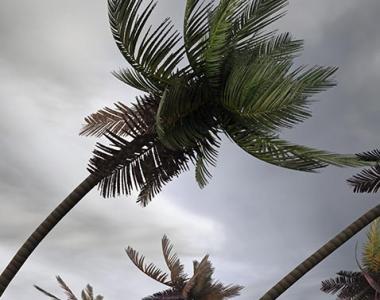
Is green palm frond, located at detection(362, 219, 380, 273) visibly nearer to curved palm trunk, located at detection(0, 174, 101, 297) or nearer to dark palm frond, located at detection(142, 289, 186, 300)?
→ dark palm frond, located at detection(142, 289, 186, 300)

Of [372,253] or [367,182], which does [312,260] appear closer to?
[367,182]

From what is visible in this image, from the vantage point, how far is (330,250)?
13227 millimetres

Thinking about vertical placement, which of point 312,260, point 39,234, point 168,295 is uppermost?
point 168,295

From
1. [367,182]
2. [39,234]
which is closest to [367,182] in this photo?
[367,182]

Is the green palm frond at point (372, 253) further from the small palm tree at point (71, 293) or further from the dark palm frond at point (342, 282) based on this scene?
the small palm tree at point (71, 293)

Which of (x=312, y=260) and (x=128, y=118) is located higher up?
(x=128, y=118)

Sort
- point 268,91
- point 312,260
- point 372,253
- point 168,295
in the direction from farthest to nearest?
1. point 372,253
2. point 168,295
3. point 312,260
4. point 268,91

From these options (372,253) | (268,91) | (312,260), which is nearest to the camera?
(268,91)

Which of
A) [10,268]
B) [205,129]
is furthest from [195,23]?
[10,268]

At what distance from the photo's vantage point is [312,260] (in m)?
13.2

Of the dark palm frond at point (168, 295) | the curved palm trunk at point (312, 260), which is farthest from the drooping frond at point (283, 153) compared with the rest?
the dark palm frond at point (168, 295)

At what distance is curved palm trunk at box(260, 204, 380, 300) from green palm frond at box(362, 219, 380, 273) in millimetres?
14189

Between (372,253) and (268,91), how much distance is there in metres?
19.6

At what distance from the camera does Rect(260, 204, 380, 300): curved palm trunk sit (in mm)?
12930
